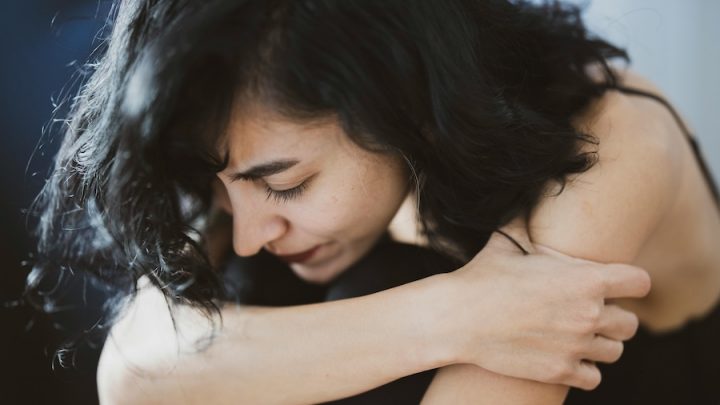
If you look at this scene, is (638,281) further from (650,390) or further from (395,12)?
(395,12)

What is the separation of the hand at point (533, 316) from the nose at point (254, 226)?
0.25 meters

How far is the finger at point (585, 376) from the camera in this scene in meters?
0.95

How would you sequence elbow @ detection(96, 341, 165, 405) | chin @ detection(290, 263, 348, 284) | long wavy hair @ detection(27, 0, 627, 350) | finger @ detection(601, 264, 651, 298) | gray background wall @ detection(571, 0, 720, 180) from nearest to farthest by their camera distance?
long wavy hair @ detection(27, 0, 627, 350) < finger @ detection(601, 264, 651, 298) < elbow @ detection(96, 341, 165, 405) < chin @ detection(290, 263, 348, 284) < gray background wall @ detection(571, 0, 720, 180)

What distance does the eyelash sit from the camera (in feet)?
3.12

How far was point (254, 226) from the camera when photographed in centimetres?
100

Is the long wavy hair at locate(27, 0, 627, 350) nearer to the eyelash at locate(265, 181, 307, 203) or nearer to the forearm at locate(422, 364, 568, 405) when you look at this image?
the eyelash at locate(265, 181, 307, 203)

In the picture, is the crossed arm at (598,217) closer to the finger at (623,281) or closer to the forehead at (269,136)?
the finger at (623,281)

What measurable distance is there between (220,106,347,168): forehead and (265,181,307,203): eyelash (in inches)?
2.2

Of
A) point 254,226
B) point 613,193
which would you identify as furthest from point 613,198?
point 254,226

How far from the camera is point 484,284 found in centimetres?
94

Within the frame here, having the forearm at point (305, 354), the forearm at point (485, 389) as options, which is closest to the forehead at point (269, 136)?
the forearm at point (305, 354)

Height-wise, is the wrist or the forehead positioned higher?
the forehead

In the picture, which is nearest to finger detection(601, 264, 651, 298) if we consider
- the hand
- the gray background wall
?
the hand

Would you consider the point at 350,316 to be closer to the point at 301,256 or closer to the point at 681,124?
the point at 301,256
